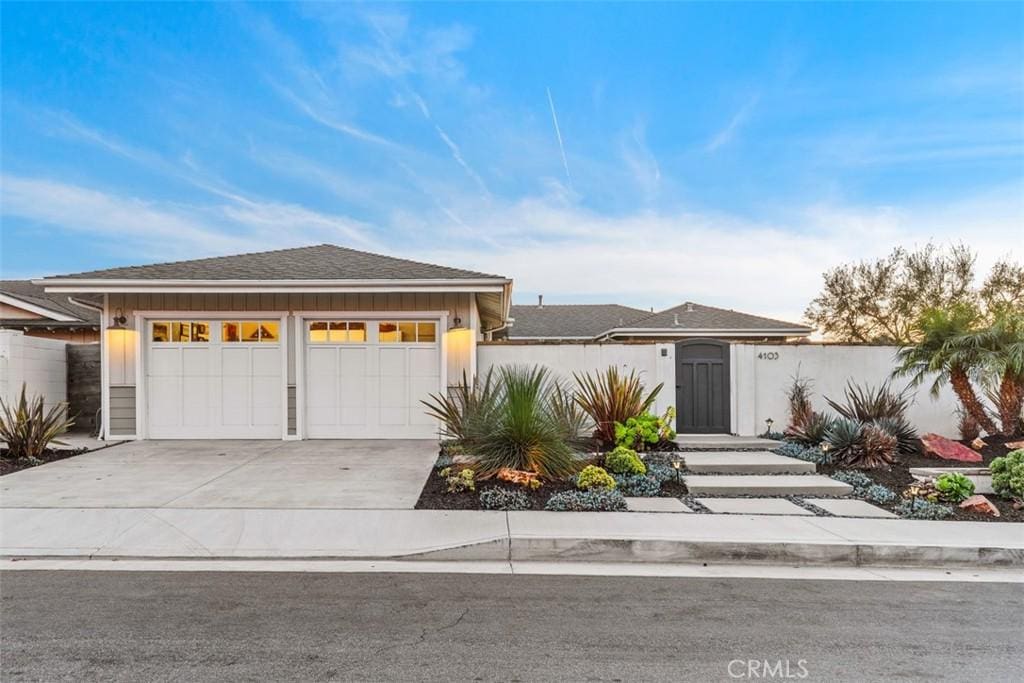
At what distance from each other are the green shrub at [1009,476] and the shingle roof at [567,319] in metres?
17.8

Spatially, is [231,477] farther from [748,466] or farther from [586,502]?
[748,466]

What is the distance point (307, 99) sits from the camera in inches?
582

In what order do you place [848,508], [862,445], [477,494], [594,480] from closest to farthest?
1. [848,508]
2. [477,494]
3. [594,480]
4. [862,445]

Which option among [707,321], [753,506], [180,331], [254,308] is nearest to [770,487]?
[753,506]

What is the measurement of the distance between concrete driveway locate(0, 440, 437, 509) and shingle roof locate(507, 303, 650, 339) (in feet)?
53.2

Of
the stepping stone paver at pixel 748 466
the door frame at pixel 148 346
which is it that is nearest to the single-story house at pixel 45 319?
the door frame at pixel 148 346

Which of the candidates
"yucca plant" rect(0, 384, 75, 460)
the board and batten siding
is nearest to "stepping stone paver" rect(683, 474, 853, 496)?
the board and batten siding

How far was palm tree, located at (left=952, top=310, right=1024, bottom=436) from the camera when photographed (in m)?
8.20

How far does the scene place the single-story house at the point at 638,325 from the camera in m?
20.7

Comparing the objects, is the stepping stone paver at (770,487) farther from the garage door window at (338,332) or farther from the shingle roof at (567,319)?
the shingle roof at (567,319)

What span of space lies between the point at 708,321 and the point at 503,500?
58.6 feet

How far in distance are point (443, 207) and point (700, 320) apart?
1118 cm

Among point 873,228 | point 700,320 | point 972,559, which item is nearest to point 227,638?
point 972,559

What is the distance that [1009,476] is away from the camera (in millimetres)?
6445
